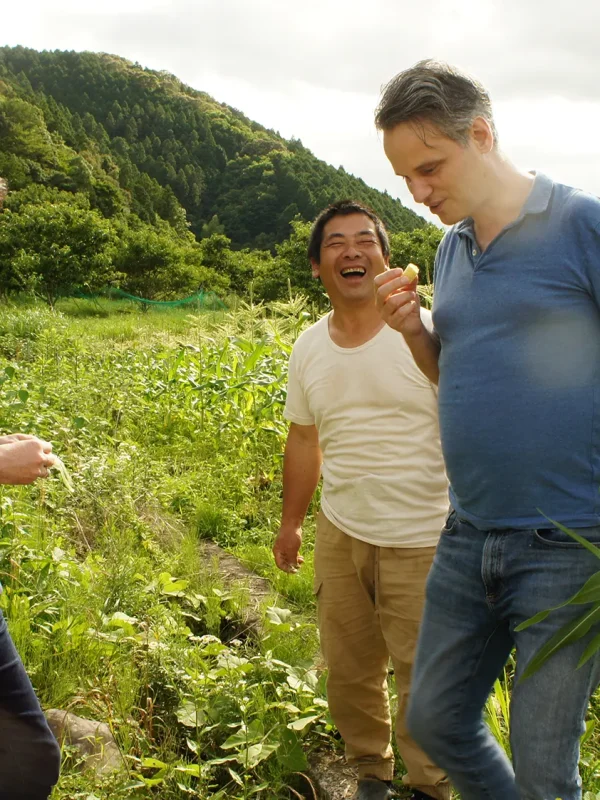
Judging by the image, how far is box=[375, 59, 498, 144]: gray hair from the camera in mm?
1608

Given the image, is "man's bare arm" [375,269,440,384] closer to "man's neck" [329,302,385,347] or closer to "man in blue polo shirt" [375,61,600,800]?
"man in blue polo shirt" [375,61,600,800]

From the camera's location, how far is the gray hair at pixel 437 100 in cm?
161

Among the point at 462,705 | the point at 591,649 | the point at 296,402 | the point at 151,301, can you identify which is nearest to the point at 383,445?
the point at 296,402

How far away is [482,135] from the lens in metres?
1.65

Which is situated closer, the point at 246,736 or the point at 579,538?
the point at 579,538

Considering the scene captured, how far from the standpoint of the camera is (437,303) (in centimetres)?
178

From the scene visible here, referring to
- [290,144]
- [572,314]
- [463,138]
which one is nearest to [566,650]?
[572,314]

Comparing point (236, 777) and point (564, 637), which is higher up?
point (564, 637)

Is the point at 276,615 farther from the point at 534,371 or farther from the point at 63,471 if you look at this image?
the point at 534,371

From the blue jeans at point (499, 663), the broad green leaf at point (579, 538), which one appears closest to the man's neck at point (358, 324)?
the blue jeans at point (499, 663)

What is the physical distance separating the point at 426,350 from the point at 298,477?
0.85 m

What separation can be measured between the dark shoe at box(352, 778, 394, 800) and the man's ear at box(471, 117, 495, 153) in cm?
184

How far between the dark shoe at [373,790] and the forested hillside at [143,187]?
12.2 meters

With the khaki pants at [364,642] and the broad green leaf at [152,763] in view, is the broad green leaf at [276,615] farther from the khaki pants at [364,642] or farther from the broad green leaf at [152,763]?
the broad green leaf at [152,763]
